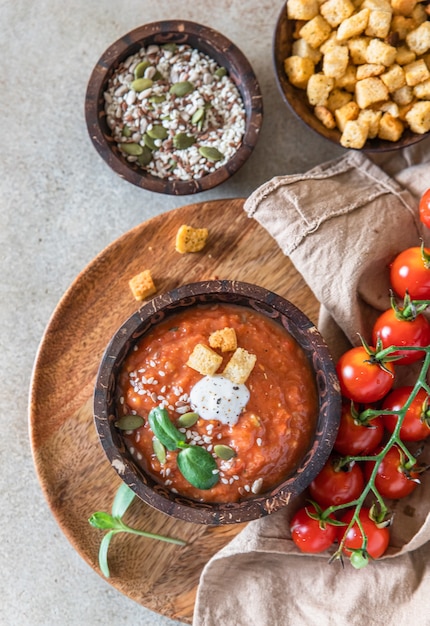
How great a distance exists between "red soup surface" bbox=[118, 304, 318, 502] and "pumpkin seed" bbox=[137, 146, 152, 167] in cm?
71

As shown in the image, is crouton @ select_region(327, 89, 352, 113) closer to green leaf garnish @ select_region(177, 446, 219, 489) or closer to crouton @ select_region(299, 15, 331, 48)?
crouton @ select_region(299, 15, 331, 48)

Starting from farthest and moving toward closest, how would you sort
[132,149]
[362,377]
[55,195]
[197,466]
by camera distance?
[55,195] → [132,149] → [362,377] → [197,466]

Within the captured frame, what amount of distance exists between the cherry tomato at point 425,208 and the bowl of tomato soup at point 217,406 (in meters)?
0.55

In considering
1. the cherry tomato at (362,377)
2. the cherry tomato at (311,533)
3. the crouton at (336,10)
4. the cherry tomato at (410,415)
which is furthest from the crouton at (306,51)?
the cherry tomato at (311,533)

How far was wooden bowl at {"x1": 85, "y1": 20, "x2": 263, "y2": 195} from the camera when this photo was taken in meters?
2.54

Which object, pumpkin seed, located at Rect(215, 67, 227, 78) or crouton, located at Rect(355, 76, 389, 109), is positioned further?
pumpkin seed, located at Rect(215, 67, 227, 78)

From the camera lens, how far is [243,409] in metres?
2.19

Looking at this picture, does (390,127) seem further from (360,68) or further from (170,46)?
(170,46)

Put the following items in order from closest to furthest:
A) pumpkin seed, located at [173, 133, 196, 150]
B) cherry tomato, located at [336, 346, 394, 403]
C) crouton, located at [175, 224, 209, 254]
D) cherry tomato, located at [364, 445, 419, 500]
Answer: cherry tomato, located at [336, 346, 394, 403], cherry tomato, located at [364, 445, 419, 500], crouton, located at [175, 224, 209, 254], pumpkin seed, located at [173, 133, 196, 150]

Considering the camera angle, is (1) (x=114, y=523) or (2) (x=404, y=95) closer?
(1) (x=114, y=523)

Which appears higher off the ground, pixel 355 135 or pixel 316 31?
pixel 316 31

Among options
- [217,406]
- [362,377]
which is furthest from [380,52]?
[217,406]

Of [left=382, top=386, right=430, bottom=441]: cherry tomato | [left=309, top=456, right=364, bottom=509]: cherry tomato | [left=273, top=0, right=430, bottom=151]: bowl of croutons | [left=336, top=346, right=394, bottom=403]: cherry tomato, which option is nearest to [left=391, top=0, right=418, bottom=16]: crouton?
[left=273, top=0, right=430, bottom=151]: bowl of croutons

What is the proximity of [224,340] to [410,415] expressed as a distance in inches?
25.7
